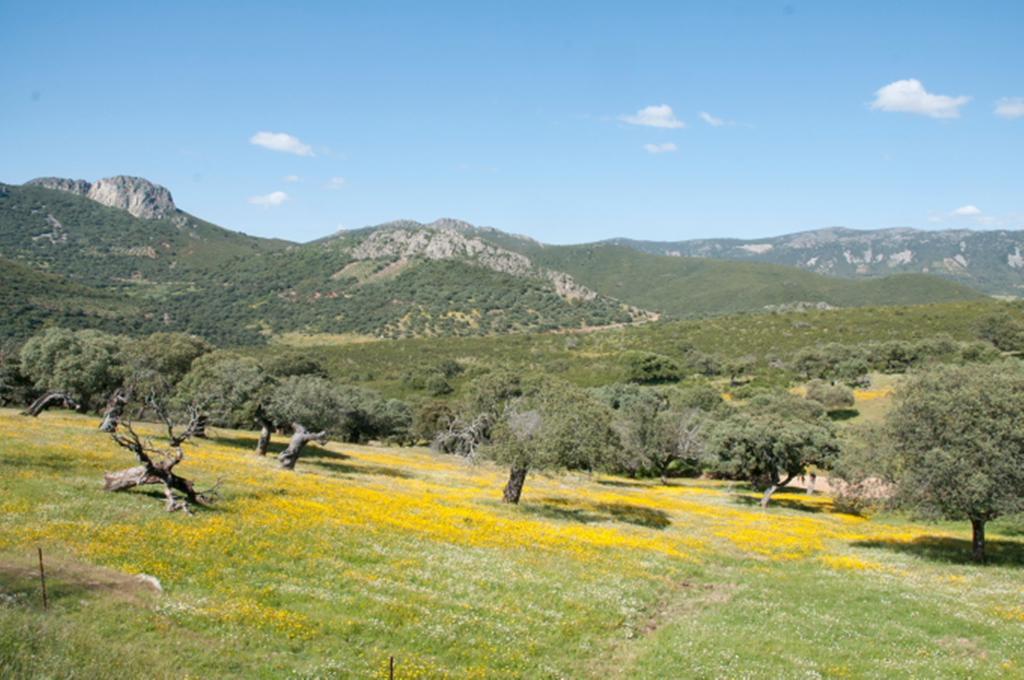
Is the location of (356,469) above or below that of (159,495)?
below

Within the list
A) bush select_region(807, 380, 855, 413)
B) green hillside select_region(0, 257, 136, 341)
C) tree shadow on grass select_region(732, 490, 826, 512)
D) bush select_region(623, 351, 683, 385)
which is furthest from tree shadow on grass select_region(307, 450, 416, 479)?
green hillside select_region(0, 257, 136, 341)

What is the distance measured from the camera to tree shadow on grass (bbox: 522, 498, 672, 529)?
36688 mm

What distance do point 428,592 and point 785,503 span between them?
4774cm

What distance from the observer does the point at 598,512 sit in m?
40.1

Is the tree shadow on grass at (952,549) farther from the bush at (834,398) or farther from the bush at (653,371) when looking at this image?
the bush at (653,371)

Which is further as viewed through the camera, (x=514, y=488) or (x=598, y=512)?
(x=598, y=512)

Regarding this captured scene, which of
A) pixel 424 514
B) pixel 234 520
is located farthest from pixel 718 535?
pixel 234 520

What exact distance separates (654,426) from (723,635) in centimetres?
5937

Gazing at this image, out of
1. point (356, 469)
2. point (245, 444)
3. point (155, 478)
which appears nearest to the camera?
point (155, 478)

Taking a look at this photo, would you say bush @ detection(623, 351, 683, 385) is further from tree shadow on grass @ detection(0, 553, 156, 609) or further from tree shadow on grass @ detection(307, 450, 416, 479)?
tree shadow on grass @ detection(0, 553, 156, 609)

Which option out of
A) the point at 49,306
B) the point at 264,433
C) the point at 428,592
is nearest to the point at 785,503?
the point at 264,433

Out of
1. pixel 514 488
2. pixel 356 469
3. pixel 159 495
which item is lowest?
pixel 356 469

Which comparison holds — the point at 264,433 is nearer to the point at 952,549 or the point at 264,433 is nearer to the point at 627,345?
the point at 952,549

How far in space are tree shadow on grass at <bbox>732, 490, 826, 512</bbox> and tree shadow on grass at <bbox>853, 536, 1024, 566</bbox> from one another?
14.7m
